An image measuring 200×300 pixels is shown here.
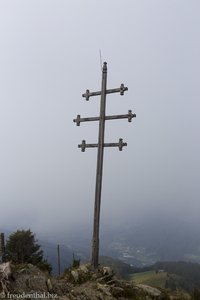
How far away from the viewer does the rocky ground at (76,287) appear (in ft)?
31.7

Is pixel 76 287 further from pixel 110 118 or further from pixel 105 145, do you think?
pixel 110 118

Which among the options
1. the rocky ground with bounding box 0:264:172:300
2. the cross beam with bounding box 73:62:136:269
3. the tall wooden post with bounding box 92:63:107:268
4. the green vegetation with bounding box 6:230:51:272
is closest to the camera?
the rocky ground with bounding box 0:264:172:300

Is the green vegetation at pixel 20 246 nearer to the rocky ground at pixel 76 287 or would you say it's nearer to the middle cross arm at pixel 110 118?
the middle cross arm at pixel 110 118

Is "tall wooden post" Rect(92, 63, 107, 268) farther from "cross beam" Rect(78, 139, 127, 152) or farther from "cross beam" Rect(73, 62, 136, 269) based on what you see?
"cross beam" Rect(78, 139, 127, 152)

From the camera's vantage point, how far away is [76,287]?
435 inches

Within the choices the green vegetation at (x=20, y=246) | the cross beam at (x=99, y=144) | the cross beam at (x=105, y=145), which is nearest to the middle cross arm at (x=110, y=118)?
the cross beam at (x=99, y=144)

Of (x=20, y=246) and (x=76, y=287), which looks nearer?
(x=76, y=287)

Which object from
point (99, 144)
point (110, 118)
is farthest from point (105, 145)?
point (110, 118)

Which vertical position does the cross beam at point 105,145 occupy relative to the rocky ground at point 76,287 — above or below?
above

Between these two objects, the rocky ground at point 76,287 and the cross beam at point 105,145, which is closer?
the rocky ground at point 76,287

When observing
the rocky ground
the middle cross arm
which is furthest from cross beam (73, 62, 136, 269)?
the rocky ground

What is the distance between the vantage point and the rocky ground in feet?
31.7

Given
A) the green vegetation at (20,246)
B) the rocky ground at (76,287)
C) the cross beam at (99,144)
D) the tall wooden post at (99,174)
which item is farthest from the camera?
the green vegetation at (20,246)

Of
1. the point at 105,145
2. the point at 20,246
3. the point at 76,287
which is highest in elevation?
the point at 105,145
